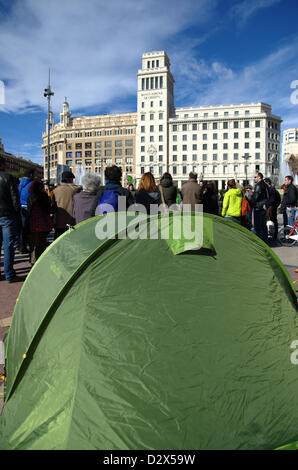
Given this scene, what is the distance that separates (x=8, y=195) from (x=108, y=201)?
2381 millimetres

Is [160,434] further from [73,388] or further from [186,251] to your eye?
[186,251]

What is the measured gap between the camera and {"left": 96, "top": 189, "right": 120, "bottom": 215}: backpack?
4.20 meters

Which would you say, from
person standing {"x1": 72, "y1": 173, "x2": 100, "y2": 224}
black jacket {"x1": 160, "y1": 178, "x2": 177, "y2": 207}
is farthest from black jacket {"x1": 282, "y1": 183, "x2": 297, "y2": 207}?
person standing {"x1": 72, "y1": 173, "x2": 100, "y2": 224}

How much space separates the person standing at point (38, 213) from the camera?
560cm

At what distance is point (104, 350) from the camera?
1981 mm

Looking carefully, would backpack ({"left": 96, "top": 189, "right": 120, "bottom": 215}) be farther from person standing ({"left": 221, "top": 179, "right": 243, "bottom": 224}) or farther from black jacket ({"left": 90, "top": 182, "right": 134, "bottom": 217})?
person standing ({"left": 221, "top": 179, "right": 243, "bottom": 224})

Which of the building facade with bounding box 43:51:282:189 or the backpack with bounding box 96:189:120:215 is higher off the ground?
the building facade with bounding box 43:51:282:189

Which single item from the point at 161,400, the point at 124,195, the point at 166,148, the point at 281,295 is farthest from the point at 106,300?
the point at 166,148

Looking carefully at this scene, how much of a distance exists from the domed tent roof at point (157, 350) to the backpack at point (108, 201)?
5.29ft

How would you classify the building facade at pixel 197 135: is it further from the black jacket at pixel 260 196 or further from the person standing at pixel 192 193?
the person standing at pixel 192 193

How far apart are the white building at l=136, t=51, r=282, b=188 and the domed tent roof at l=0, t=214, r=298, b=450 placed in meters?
73.8

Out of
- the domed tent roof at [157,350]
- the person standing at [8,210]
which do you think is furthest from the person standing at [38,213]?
the domed tent roof at [157,350]

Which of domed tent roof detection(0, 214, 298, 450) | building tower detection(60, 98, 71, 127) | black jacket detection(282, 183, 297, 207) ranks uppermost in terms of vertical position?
building tower detection(60, 98, 71, 127)

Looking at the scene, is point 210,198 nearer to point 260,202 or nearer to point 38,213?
point 260,202
